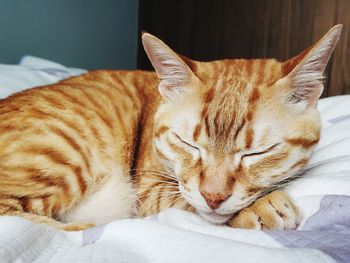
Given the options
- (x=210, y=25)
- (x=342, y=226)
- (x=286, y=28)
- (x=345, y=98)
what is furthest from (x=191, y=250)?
(x=210, y=25)

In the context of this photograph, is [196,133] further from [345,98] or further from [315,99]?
[345,98]

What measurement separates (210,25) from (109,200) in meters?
1.49

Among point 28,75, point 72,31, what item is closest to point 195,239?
point 28,75

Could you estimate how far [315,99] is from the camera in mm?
1103

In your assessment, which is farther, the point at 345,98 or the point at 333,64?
the point at 333,64

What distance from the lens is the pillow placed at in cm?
188

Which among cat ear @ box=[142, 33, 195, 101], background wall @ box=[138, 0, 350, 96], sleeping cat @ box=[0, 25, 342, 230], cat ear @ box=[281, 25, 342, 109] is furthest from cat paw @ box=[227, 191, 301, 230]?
background wall @ box=[138, 0, 350, 96]

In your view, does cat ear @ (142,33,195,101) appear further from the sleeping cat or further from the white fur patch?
the white fur patch

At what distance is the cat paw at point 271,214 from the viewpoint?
35.9 inches

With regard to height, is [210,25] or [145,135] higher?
[210,25]

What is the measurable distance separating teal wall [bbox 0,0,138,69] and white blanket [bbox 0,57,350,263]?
82.4 inches

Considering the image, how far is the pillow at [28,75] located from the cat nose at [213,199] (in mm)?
1183

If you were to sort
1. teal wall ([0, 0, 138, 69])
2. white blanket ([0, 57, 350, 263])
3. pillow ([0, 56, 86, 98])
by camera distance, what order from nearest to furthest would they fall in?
white blanket ([0, 57, 350, 263])
pillow ([0, 56, 86, 98])
teal wall ([0, 0, 138, 69])

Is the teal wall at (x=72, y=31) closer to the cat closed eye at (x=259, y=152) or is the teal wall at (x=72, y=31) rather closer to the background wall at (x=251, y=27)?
the background wall at (x=251, y=27)
